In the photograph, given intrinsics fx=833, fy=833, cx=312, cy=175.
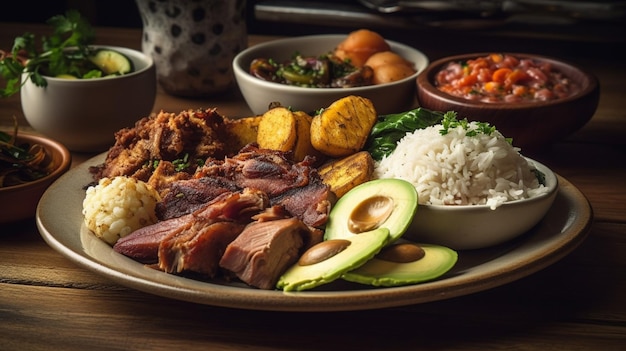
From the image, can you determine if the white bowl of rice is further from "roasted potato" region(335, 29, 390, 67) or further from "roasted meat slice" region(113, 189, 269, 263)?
"roasted potato" region(335, 29, 390, 67)

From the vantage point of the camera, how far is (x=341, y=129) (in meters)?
2.82

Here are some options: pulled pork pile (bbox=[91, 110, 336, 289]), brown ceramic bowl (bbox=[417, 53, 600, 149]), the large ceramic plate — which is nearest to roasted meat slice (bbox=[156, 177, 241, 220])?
pulled pork pile (bbox=[91, 110, 336, 289])

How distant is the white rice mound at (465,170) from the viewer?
8.00 ft

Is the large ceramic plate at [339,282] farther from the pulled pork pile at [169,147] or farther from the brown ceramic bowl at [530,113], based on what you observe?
the brown ceramic bowl at [530,113]

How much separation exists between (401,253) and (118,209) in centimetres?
85

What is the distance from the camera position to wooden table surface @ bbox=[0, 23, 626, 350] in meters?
2.12

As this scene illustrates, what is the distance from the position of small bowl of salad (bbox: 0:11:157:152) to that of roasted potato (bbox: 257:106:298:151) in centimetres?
73

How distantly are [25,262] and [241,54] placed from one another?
164 cm

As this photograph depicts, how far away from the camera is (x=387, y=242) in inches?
85.0

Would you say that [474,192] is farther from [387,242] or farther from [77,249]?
[77,249]

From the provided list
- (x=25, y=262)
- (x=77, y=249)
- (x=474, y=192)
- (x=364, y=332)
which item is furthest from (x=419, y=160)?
(x=25, y=262)

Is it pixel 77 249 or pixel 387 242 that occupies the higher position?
pixel 387 242

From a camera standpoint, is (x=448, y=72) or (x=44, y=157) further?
(x=448, y=72)

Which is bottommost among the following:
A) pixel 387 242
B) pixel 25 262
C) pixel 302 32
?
pixel 302 32
